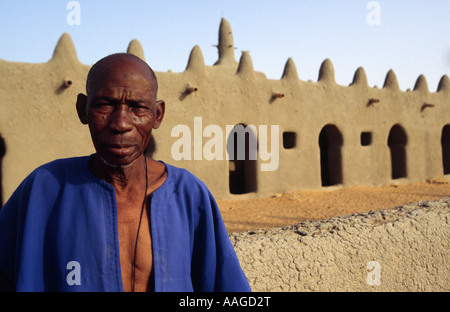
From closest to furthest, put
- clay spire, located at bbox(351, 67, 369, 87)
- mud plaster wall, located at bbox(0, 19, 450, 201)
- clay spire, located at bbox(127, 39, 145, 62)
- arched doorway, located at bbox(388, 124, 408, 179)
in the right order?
mud plaster wall, located at bbox(0, 19, 450, 201) < clay spire, located at bbox(127, 39, 145, 62) < clay spire, located at bbox(351, 67, 369, 87) < arched doorway, located at bbox(388, 124, 408, 179)

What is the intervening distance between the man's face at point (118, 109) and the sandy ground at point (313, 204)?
678 cm

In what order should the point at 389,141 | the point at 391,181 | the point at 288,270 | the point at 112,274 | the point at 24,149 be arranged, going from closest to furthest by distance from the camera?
1. the point at 112,274
2. the point at 288,270
3. the point at 24,149
4. the point at 391,181
5. the point at 389,141

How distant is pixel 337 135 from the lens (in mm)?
13258

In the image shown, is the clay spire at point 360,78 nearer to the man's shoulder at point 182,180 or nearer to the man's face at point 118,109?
the man's shoulder at point 182,180

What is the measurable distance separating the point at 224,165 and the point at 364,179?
20.0 feet

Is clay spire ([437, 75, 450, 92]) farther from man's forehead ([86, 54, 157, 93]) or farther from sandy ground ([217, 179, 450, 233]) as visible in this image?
man's forehead ([86, 54, 157, 93])

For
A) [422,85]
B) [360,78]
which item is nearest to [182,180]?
[360,78]

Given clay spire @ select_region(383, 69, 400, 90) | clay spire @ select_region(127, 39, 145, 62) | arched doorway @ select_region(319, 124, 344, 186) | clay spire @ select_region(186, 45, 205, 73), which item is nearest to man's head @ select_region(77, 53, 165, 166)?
clay spire @ select_region(127, 39, 145, 62)

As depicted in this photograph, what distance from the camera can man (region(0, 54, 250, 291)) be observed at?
130cm

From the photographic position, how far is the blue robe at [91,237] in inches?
50.9

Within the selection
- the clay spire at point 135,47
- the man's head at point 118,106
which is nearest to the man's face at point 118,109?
the man's head at point 118,106

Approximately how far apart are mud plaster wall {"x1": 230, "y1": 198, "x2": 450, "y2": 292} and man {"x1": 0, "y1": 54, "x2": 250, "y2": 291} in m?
1.05

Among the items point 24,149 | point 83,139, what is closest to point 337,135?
point 83,139
